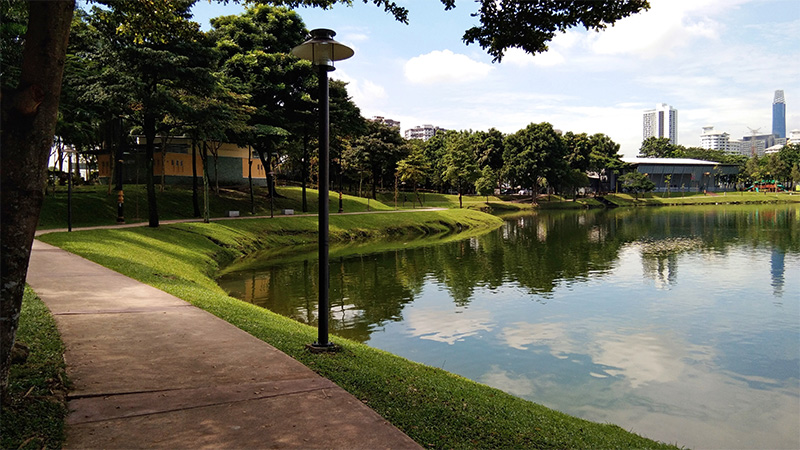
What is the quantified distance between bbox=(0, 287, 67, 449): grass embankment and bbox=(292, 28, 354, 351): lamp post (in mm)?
3454

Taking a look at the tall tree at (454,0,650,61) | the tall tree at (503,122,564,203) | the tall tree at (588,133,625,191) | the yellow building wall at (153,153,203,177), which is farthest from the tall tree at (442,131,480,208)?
the tall tree at (454,0,650,61)

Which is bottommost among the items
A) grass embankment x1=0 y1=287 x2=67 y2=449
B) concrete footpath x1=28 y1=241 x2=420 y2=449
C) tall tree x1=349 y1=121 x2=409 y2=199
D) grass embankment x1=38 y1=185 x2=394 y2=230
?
concrete footpath x1=28 y1=241 x2=420 y2=449

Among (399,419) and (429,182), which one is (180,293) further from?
(429,182)

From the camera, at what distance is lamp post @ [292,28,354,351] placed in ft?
26.6

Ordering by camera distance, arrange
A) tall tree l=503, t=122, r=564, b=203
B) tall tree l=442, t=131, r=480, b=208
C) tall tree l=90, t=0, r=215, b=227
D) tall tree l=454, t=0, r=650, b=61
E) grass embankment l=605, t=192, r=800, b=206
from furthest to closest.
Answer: grass embankment l=605, t=192, r=800, b=206
tall tree l=503, t=122, r=564, b=203
tall tree l=442, t=131, r=480, b=208
tall tree l=90, t=0, r=215, b=227
tall tree l=454, t=0, r=650, b=61

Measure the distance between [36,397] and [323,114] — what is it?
5257 millimetres

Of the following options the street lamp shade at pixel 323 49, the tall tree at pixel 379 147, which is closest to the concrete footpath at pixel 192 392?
the street lamp shade at pixel 323 49

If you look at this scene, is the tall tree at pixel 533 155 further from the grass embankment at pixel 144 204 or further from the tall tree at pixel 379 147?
the grass embankment at pixel 144 204

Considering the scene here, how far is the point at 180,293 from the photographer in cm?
1278

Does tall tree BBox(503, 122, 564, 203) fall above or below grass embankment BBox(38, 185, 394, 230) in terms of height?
above

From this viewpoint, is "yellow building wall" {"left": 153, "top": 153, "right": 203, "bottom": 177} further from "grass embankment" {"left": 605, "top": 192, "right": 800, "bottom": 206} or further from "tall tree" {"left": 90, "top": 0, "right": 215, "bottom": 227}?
"grass embankment" {"left": 605, "top": 192, "right": 800, "bottom": 206}

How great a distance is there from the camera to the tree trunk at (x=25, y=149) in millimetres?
5152

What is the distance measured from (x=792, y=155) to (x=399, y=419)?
148197mm

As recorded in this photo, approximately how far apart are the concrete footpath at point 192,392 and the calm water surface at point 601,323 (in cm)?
497
